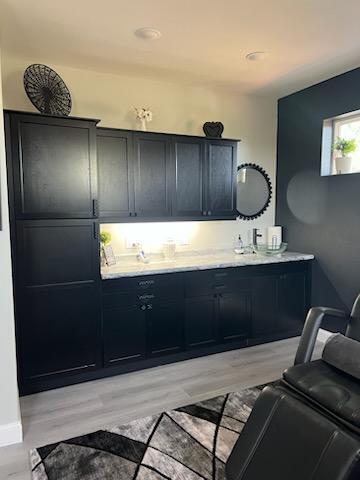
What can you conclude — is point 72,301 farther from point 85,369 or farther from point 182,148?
point 182,148

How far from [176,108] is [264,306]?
2.19m

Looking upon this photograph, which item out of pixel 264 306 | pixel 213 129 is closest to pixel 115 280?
pixel 264 306

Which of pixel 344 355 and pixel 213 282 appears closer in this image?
pixel 344 355

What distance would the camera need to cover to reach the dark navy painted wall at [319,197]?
3.28 metres

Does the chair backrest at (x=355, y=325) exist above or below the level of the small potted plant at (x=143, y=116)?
below

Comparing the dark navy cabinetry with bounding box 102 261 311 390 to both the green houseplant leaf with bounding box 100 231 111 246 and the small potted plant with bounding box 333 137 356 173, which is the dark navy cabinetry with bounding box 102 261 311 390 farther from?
the small potted plant with bounding box 333 137 356 173

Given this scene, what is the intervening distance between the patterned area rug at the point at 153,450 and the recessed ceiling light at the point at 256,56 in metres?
2.67

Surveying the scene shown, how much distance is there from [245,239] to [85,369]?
2207mm

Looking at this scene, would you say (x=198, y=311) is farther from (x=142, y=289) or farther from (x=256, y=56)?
(x=256, y=56)

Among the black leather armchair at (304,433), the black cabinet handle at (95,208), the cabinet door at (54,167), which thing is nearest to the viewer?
the black leather armchair at (304,433)

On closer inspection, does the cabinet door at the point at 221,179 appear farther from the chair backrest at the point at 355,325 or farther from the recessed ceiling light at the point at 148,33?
the chair backrest at the point at 355,325

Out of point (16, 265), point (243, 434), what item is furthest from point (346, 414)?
point (16, 265)

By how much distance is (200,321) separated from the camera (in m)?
Result: 3.19

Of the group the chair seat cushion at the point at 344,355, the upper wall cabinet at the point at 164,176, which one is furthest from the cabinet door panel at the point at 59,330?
the chair seat cushion at the point at 344,355
